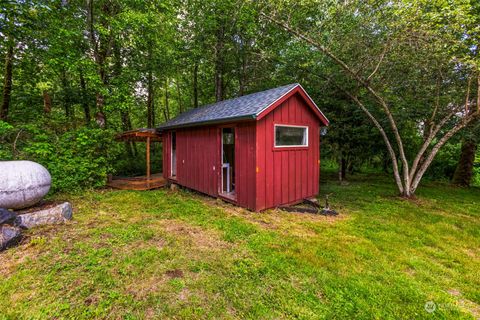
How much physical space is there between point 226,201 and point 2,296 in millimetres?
4431

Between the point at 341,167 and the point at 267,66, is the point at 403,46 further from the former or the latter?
the point at 267,66

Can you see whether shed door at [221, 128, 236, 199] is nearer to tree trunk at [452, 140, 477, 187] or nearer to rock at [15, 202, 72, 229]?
rock at [15, 202, 72, 229]

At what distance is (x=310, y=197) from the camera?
654 centimetres

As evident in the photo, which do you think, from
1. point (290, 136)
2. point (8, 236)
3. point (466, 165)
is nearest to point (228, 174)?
point (290, 136)

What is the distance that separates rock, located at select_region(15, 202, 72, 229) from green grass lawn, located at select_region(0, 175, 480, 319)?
9.1 inches

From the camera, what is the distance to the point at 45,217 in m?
4.03

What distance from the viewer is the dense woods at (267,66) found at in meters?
5.55

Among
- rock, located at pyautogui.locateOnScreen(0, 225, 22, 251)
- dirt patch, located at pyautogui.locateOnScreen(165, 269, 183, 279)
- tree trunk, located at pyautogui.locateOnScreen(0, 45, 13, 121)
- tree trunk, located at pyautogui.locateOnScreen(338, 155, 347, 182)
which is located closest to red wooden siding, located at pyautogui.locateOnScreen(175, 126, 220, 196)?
dirt patch, located at pyautogui.locateOnScreen(165, 269, 183, 279)

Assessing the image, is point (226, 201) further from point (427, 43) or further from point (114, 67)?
point (114, 67)

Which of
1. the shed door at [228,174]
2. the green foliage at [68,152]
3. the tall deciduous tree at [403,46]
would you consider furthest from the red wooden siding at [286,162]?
the green foliage at [68,152]

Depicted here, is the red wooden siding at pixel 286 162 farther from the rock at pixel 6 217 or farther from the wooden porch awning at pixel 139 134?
the wooden porch awning at pixel 139 134

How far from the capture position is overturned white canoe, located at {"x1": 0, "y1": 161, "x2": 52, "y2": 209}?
3.81 metres

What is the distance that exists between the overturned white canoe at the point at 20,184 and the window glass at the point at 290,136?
5232 mm

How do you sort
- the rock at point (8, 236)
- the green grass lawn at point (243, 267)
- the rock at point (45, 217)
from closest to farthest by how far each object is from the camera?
the green grass lawn at point (243, 267) < the rock at point (8, 236) < the rock at point (45, 217)
